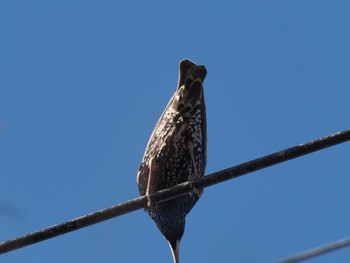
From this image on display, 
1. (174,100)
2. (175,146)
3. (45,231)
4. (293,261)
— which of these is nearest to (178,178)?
(175,146)

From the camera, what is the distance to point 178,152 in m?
6.31

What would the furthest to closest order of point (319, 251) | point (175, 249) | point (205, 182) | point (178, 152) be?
point (178, 152) < point (175, 249) < point (205, 182) < point (319, 251)

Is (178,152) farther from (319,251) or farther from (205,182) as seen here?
(319,251)

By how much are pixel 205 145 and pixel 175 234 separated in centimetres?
89

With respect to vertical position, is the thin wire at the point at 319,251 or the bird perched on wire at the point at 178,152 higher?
the bird perched on wire at the point at 178,152

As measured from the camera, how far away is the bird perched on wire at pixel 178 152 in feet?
20.2

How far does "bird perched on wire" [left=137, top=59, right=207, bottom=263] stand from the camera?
20.2 ft

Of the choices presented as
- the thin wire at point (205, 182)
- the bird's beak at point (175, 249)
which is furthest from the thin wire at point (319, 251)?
the bird's beak at point (175, 249)

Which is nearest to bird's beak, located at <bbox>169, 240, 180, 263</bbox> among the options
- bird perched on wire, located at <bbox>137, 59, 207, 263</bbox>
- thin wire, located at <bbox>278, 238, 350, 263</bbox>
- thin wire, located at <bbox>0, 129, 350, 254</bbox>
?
bird perched on wire, located at <bbox>137, 59, 207, 263</bbox>

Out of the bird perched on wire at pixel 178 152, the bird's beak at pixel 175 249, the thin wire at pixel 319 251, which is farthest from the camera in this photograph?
the bird perched on wire at pixel 178 152

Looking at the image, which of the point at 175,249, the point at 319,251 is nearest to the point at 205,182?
the point at 319,251

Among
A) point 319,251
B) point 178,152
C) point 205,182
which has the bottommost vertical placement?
point 319,251

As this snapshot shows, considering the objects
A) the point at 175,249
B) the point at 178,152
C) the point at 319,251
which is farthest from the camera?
the point at 178,152

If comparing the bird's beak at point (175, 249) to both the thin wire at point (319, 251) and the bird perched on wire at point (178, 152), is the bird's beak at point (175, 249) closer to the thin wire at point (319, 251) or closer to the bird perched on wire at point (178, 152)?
the bird perched on wire at point (178, 152)
